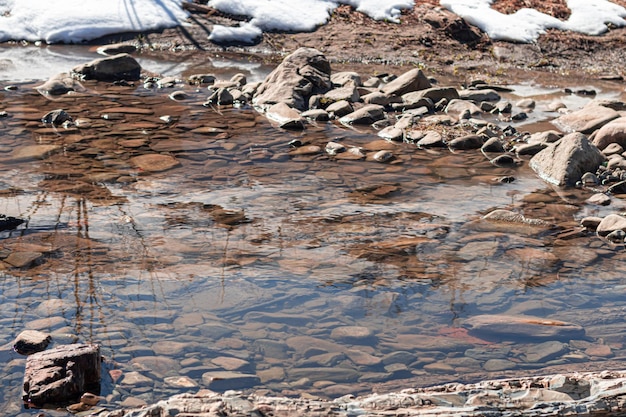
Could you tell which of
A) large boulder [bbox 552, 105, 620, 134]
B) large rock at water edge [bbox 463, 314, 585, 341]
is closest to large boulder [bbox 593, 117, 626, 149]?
large boulder [bbox 552, 105, 620, 134]

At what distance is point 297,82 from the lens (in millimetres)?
11383

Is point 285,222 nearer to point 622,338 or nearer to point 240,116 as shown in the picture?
point 622,338

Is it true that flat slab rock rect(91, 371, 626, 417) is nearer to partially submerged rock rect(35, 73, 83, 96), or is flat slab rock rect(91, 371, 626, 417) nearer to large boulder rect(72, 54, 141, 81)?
partially submerged rock rect(35, 73, 83, 96)

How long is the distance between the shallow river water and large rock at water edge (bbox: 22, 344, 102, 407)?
91 mm

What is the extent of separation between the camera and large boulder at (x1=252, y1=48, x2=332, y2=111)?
11.1 m

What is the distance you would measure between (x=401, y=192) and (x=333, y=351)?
337cm

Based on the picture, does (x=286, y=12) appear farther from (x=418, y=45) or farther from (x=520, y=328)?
(x=520, y=328)

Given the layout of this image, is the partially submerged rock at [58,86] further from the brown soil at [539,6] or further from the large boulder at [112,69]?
the brown soil at [539,6]

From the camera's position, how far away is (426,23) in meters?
16.9

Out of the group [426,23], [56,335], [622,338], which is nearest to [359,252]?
[622,338]

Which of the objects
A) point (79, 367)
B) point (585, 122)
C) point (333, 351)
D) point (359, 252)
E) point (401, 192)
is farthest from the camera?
point (585, 122)

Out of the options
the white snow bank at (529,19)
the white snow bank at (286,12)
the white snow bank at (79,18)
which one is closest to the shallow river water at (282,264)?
the white snow bank at (79,18)

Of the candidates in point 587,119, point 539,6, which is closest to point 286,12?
point 539,6

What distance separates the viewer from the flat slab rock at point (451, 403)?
3.29 meters
